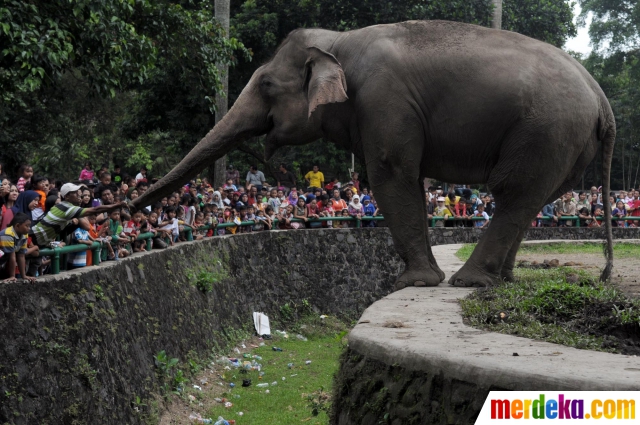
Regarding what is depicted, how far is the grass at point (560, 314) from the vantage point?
522 centimetres

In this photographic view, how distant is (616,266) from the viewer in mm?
11258

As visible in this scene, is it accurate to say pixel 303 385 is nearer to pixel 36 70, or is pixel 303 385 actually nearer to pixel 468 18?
pixel 36 70

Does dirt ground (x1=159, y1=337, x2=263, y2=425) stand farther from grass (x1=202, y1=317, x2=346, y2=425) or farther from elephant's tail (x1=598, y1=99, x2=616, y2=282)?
elephant's tail (x1=598, y1=99, x2=616, y2=282)

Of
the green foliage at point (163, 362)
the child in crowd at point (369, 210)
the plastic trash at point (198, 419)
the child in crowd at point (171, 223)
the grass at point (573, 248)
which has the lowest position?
the plastic trash at point (198, 419)

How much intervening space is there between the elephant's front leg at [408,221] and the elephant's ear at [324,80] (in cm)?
85

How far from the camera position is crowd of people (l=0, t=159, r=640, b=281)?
7891 millimetres

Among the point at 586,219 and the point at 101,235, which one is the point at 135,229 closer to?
the point at 101,235

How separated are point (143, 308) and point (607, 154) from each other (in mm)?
5317

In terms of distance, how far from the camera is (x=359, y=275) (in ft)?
61.2

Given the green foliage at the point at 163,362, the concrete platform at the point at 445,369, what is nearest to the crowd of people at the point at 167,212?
the green foliage at the point at 163,362

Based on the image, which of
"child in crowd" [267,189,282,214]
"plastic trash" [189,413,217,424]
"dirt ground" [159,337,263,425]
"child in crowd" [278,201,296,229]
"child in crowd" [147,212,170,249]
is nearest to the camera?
"dirt ground" [159,337,263,425]

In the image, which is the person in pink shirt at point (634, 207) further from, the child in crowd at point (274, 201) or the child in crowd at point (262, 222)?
the child in crowd at point (262, 222)

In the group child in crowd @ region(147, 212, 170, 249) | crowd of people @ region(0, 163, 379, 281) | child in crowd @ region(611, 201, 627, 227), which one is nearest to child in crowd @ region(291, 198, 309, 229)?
Answer: crowd of people @ region(0, 163, 379, 281)

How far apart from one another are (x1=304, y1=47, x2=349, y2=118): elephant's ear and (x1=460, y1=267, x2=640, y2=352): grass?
236 cm
